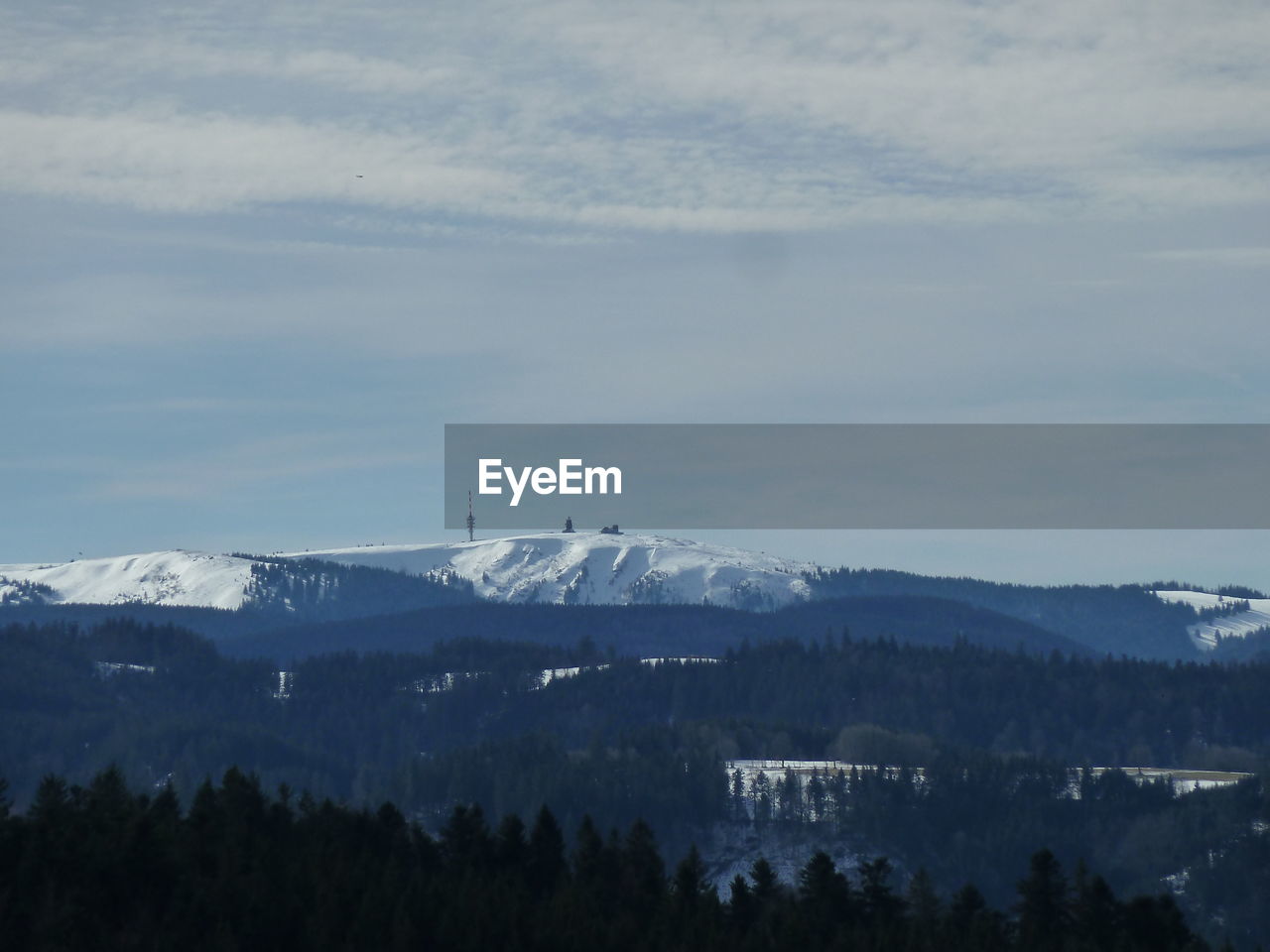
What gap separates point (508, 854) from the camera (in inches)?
5876

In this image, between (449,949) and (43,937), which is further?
(449,949)

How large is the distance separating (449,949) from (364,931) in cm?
514

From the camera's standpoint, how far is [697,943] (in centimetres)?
11881

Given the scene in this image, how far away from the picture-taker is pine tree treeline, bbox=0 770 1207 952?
110562mm

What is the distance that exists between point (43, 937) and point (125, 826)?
15.2 metres

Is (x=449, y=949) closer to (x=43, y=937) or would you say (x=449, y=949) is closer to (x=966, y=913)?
(x=43, y=937)

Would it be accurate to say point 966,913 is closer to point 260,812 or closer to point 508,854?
point 508,854

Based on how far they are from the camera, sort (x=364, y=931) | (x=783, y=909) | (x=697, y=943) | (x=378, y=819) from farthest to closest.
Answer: (x=378, y=819)
(x=783, y=909)
(x=697, y=943)
(x=364, y=931)

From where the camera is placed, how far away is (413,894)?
121m

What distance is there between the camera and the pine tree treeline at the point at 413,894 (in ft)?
363

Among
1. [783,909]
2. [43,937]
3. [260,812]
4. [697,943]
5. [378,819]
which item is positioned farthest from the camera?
[378,819]

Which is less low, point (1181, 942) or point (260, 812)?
point (260, 812)

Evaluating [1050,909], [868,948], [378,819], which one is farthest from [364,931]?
[1050,909]

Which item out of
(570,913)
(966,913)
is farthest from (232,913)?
(966,913)
